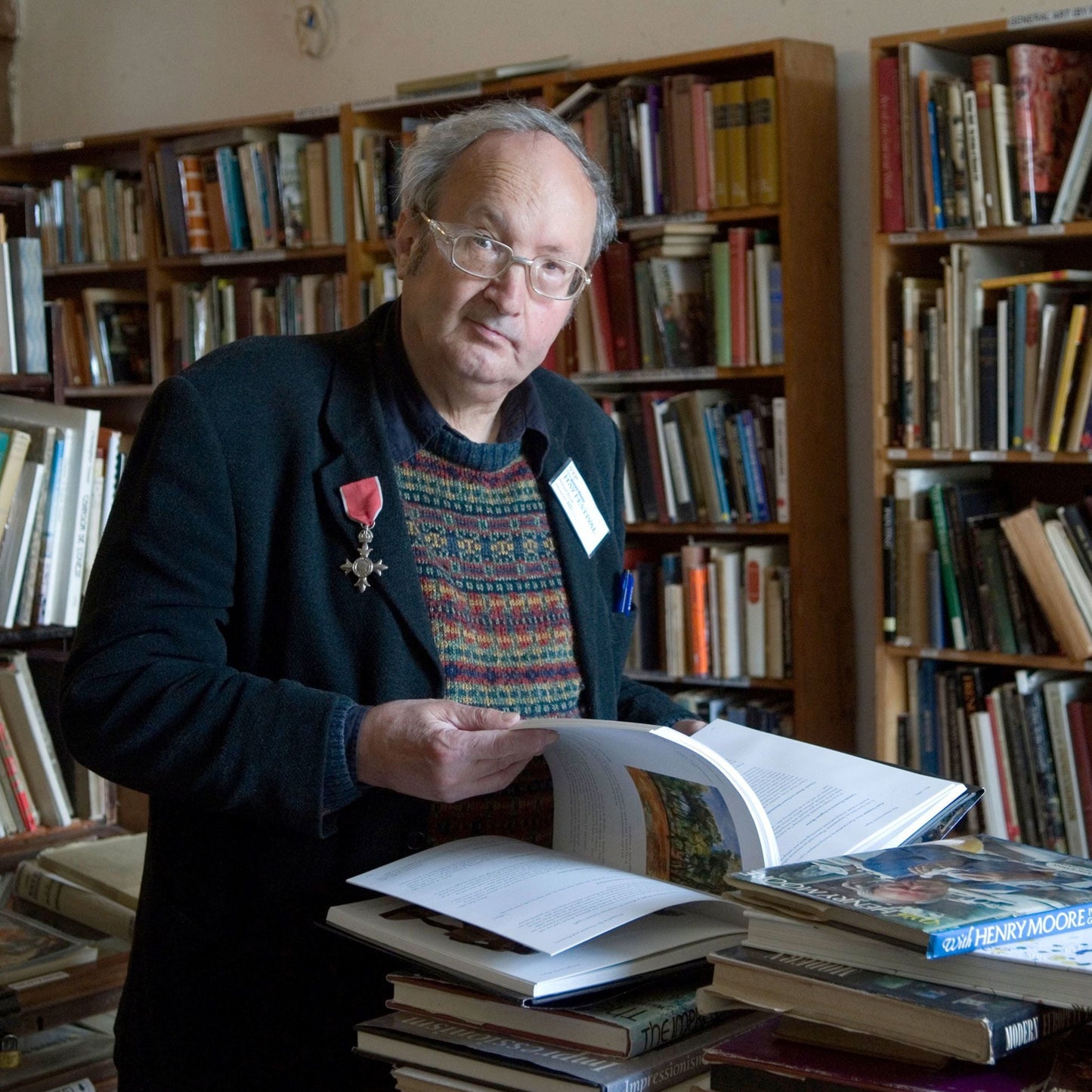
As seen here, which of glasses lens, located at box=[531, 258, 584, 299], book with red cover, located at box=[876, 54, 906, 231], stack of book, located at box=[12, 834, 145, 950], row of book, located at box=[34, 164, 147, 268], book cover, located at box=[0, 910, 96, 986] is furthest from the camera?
row of book, located at box=[34, 164, 147, 268]

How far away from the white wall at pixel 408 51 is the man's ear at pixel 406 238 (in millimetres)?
2254

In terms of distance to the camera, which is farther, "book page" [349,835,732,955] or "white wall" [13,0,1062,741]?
"white wall" [13,0,1062,741]

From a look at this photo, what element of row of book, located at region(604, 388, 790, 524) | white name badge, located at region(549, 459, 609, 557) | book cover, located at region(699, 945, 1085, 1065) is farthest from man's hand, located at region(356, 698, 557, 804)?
row of book, located at region(604, 388, 790, 524)

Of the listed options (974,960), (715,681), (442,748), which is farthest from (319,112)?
(974,960)

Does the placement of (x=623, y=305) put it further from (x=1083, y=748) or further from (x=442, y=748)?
(x=442, y=748)

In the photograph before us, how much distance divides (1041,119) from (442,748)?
2.40m

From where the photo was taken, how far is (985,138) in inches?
116

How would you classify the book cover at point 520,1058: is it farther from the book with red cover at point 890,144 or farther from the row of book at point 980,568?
the book with red cover at point 890,144

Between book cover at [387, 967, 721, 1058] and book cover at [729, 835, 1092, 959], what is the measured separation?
0.34 feet

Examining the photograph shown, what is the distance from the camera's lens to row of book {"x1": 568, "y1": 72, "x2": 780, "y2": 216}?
3.33 m

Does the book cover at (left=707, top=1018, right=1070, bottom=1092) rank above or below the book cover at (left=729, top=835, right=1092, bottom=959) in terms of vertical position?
below

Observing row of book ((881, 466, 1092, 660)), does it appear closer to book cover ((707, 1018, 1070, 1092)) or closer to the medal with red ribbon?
the medal with red ribbon

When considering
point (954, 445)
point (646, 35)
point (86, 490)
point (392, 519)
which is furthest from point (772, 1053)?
point (646, 35)

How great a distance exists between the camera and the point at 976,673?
312 centimetres
